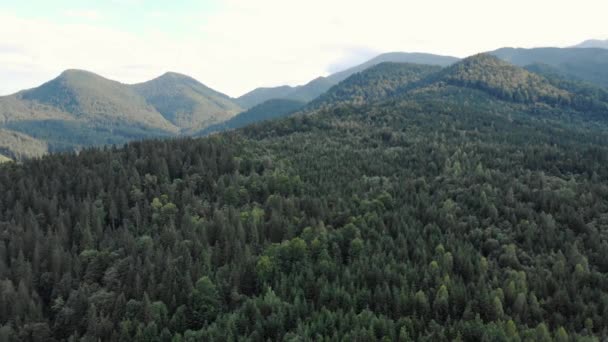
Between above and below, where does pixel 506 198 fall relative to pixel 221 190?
below

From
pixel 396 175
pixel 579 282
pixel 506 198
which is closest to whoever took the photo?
pixel 579 282

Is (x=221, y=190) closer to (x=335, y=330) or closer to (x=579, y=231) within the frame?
(x=335, y=330)

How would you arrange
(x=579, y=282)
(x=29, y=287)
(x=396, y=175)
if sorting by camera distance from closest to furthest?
(x=579, y=282)
(x=29, y=287)
(x=396, y=175)

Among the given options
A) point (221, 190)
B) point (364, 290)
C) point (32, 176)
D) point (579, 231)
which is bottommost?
point (579, 231)

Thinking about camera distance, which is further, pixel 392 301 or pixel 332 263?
pixel 332 263

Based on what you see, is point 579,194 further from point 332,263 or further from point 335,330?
point 335,330

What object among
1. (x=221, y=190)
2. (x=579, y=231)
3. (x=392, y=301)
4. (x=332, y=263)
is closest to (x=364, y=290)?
(x=392, y=301)
